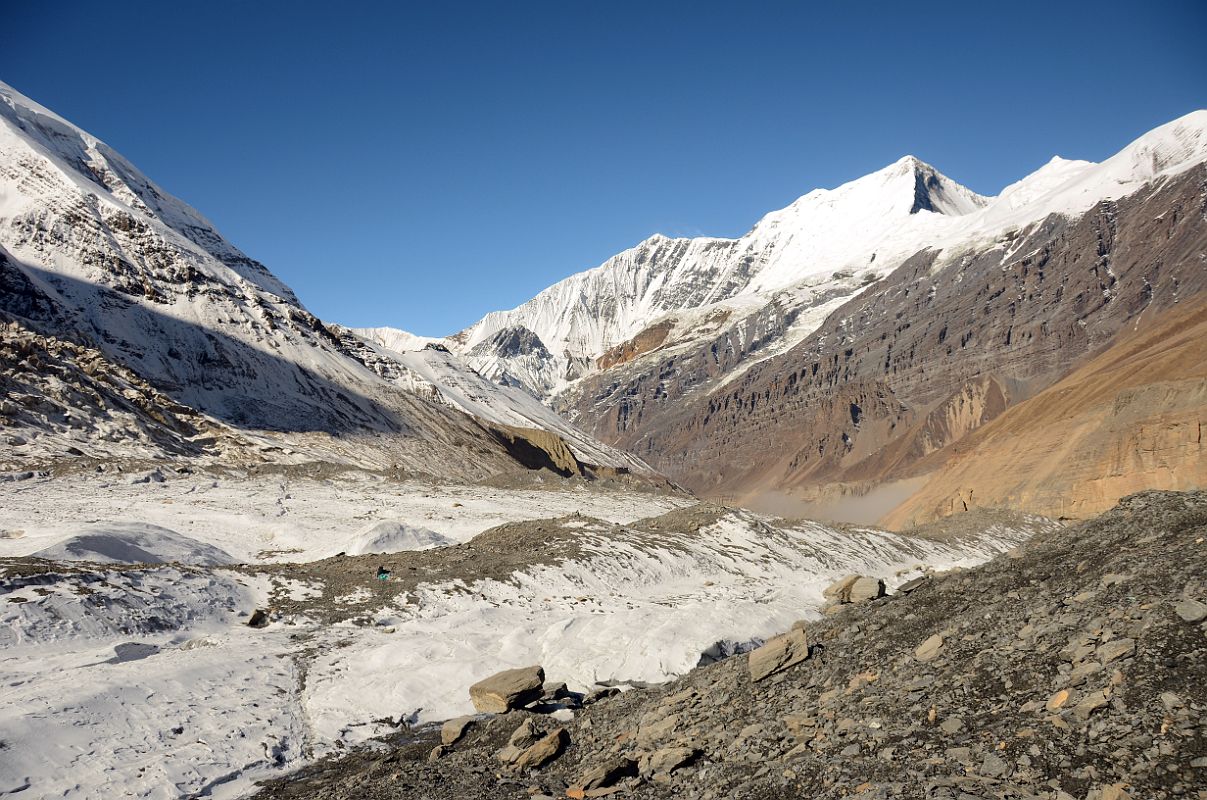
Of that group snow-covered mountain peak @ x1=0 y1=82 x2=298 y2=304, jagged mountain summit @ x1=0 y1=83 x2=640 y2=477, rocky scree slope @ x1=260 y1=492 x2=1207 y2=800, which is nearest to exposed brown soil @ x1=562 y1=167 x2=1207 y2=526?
jagged mountain summit @ x1=0 y1=83 x2=640 y2=477

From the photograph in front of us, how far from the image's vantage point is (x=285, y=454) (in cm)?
5531

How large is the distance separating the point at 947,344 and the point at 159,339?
5572 inches

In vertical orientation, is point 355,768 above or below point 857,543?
above

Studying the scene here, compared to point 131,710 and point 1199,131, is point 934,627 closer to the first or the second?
point 131,710

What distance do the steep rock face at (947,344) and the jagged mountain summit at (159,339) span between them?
2995 inches

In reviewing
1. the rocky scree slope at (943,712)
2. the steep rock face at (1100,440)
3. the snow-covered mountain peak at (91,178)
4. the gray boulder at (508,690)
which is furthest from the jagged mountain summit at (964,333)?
the gray boulder at (508,690)

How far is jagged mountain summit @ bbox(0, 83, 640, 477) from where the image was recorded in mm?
50625

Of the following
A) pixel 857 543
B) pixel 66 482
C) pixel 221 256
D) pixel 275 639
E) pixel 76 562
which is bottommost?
pixel 857 543

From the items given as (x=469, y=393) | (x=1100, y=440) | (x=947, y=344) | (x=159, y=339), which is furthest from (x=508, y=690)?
(x=947, y=344)

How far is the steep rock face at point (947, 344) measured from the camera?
131625 millimetres

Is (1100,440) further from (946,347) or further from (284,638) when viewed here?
(946,347)

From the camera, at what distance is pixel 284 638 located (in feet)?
50.4

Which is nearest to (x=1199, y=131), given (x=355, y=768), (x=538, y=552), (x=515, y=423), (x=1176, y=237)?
(x=1176, y=237)

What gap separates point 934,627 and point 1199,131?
688 ft
